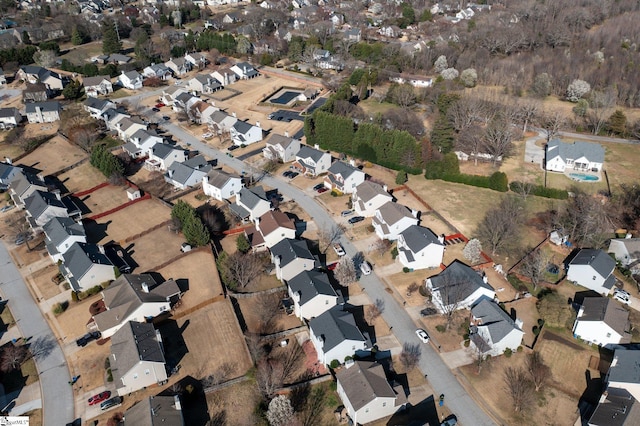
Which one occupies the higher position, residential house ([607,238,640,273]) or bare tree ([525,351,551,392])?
residential house ([607,238,640,273])

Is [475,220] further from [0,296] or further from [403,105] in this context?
[0,296]

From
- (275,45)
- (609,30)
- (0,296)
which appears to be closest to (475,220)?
(0,296)

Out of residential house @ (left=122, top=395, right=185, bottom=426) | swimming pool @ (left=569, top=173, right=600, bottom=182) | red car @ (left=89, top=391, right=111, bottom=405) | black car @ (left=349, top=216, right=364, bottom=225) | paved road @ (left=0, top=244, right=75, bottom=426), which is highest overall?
residential house @ (left=122, top=395, right=185, bottom=426)

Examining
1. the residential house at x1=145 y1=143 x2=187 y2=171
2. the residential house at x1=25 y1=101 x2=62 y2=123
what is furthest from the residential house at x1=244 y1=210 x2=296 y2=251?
the residential house at x1=25 y1=101 x2=62 y2=123

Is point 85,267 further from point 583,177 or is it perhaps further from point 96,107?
point 583,177

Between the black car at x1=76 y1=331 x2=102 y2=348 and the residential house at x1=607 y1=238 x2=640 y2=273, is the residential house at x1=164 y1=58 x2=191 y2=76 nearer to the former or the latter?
the black car at x1=76 y1=331 x2=102 y2=348

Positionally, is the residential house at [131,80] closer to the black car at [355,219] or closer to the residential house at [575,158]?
the black car at [355,219]
